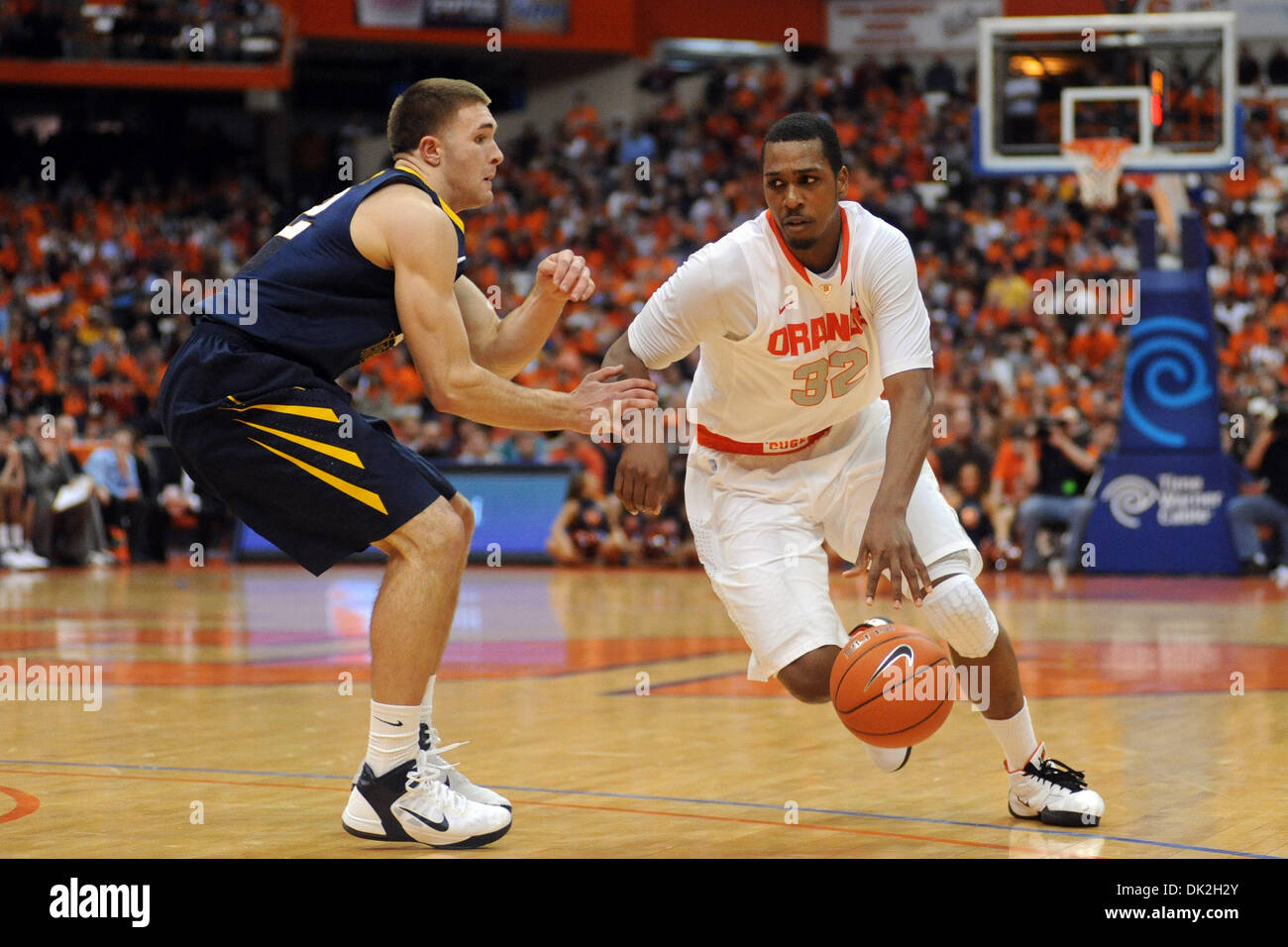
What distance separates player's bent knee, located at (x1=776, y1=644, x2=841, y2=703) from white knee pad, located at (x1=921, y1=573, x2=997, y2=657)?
34 centimetres

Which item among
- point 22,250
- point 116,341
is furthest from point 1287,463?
point 22,250

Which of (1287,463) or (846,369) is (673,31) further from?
(846,369)

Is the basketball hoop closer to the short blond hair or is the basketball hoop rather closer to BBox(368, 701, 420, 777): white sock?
the short blond hair

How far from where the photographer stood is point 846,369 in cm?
560

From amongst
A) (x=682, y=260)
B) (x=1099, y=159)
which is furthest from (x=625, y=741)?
(x=682, y=260)

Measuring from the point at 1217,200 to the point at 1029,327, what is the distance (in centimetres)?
406

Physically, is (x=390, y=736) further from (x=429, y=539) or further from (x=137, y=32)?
(x=137, y=32)

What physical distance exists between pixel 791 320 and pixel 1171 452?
12.1 metres

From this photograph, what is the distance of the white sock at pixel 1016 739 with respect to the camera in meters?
5.49

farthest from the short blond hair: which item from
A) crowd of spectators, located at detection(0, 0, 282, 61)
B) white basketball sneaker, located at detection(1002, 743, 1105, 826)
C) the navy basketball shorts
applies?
crowd of spectators, located at detection(0, 0, 282, 61)

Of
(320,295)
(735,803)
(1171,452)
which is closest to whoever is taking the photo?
(320,295)

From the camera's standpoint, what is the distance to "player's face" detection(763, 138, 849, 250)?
521 centimetres

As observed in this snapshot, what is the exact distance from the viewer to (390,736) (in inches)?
198

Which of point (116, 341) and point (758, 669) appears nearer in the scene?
point (758, 669)
